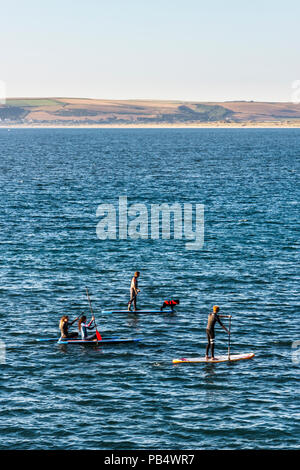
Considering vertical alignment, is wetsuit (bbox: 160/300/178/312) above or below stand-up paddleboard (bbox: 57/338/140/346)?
above

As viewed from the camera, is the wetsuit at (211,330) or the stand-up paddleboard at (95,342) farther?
the stand-up paddleboard at (95,342)

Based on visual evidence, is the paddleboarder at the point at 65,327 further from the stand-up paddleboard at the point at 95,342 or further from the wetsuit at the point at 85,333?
the wetsuit at the point at 85,333

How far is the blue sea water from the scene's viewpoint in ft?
98.7

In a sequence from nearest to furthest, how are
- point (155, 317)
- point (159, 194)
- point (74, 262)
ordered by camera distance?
point (155, 317) → point (74, 262) → point (159, 194)

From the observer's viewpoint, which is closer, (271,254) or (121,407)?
(121,407)

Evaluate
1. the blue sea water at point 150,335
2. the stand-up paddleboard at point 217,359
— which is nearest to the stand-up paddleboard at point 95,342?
the blue sea water at point 150,335

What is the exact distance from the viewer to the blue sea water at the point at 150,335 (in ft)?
98.7

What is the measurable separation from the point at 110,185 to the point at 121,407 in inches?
3639

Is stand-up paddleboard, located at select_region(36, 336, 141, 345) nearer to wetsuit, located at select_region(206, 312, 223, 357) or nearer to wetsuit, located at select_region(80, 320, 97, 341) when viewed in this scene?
wetsuit, located at select_region(80, 320, 97, 341)

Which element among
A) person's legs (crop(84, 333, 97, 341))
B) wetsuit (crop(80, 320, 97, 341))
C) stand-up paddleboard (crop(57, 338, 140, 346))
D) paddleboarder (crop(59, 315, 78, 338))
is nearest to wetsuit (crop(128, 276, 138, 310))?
stand-up paddleboard (crop(57, 338, 140, 346))
